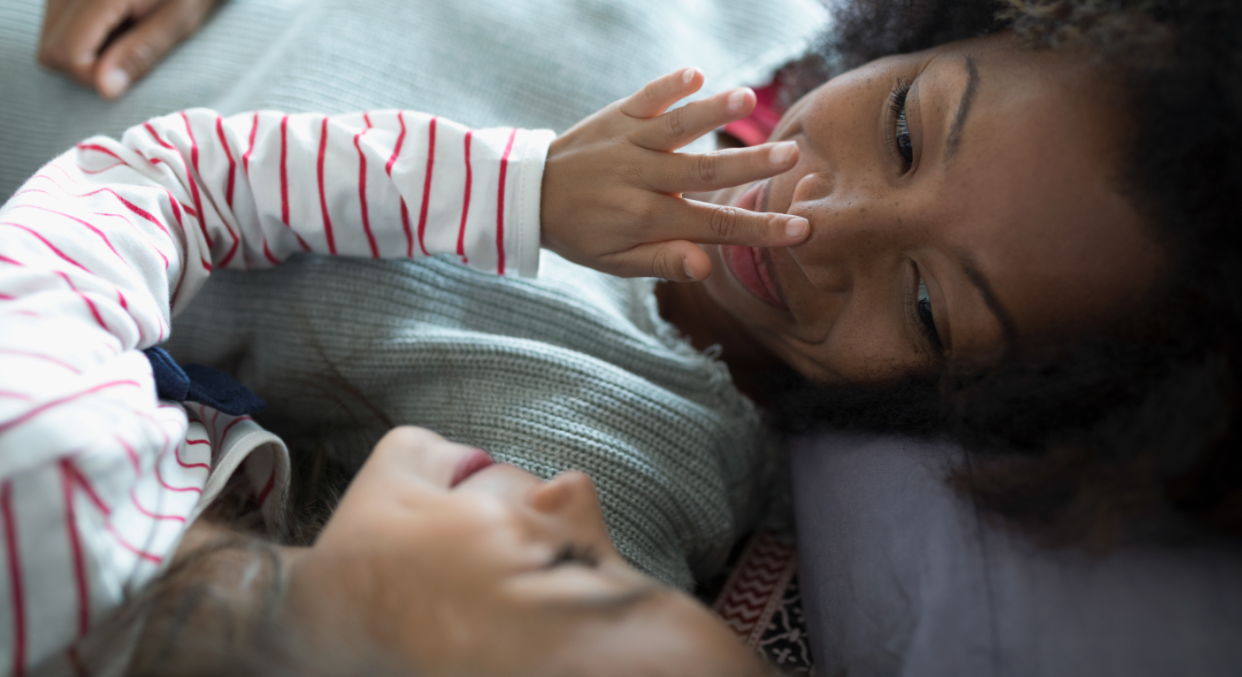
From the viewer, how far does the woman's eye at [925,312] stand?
0.73 m

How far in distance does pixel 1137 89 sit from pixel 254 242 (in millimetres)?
879

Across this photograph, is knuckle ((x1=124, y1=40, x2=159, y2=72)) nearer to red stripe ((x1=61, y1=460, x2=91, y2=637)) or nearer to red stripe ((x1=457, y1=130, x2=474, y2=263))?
red stripe ((x1=457, y1=130, x2=474, y2=263))

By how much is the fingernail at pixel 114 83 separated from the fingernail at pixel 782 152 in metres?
0.90

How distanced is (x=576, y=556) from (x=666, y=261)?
341mm

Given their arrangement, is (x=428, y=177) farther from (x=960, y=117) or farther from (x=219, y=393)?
(x=960, y=117)

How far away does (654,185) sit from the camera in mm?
778

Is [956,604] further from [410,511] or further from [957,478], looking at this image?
[410,511]

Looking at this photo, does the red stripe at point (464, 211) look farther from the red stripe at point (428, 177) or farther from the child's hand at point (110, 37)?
the child's hand at point (110, 37)

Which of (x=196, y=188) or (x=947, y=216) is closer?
(x=947, y=216)

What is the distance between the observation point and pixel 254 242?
846mm

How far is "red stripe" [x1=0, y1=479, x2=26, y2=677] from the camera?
1.59ft

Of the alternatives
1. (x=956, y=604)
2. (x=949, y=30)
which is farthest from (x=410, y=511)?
(x=949, y=30)

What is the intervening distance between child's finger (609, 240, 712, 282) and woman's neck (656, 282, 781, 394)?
9.6 inches

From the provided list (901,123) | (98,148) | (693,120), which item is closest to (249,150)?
(98,148)
